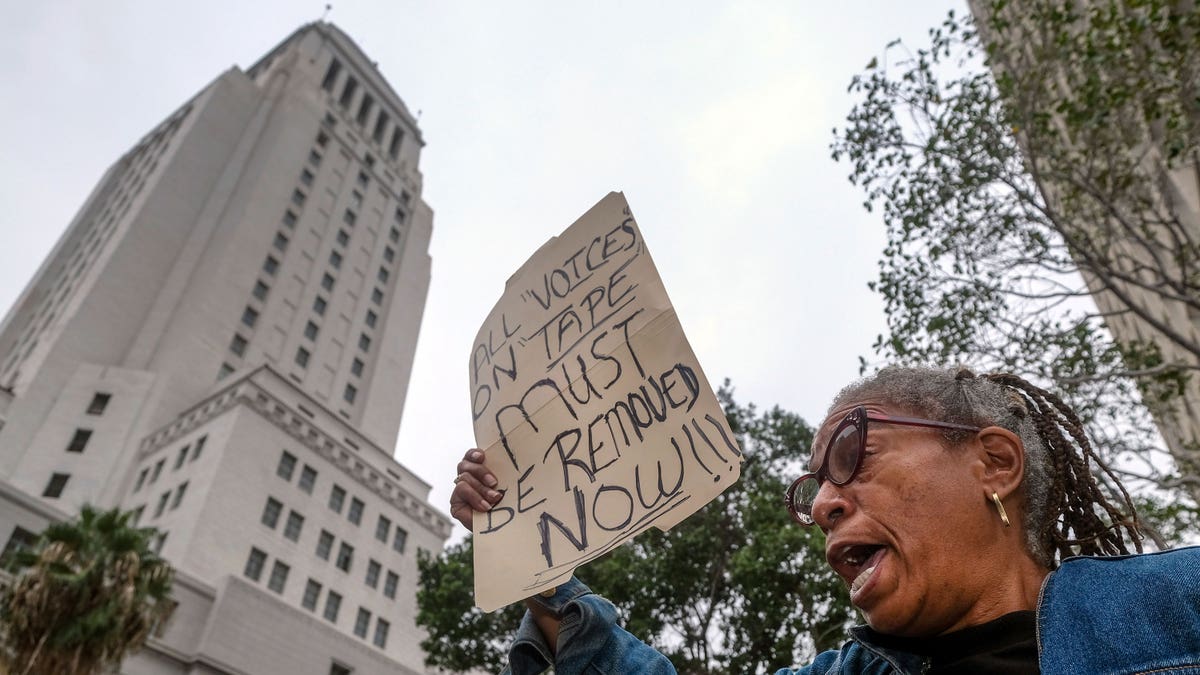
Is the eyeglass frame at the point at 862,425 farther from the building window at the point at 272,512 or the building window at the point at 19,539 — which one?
the building window at the point at 272,512

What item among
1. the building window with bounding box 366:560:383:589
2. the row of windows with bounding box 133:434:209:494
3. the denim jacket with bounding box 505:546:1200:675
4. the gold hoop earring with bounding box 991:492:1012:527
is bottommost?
the denim jacket with bounding box 505:546:1200:675

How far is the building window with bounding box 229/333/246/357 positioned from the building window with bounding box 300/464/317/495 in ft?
42.3

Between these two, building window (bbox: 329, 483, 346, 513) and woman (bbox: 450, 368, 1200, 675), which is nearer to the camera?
woman (bbox: 450, 368, 1200, 675)

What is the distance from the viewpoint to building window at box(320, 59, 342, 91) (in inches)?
2832

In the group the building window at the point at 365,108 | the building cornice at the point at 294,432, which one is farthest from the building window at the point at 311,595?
the building window at the point at 365,108

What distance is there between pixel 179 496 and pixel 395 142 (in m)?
50.0

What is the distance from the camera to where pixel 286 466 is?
36.7 metres

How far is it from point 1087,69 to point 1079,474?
10.4 m

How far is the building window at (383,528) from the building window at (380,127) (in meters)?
43.7

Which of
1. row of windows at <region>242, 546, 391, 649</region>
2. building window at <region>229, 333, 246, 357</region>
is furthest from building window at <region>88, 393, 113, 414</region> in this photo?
row of windows at <region>242, 546, 391, 649</region>

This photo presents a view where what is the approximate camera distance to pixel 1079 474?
2.18 metres

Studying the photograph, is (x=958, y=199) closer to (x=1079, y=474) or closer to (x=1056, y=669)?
(x=1079, y=474)

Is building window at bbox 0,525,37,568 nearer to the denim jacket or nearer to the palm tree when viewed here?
the palm tree

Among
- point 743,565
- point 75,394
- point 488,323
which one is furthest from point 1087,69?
point 75,394
